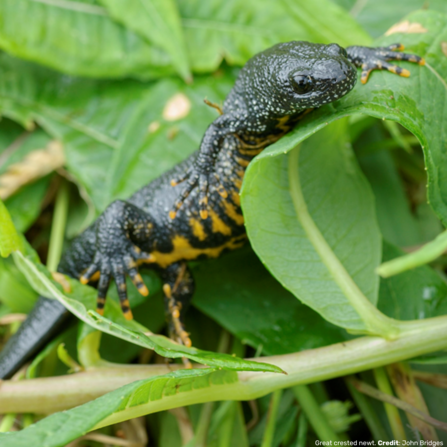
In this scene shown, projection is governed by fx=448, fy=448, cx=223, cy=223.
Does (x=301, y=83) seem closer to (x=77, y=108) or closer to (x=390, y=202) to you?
(x=390, y=202)

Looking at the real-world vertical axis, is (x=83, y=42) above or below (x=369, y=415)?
above

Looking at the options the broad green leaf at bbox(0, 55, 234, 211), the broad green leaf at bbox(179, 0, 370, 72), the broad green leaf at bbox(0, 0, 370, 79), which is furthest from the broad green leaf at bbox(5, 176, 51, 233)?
the broad green leaf at bbox(179, 0, 370, 72)

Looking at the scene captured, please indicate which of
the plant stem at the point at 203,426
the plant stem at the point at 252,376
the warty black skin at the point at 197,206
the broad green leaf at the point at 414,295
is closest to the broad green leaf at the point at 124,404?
the plant stem at the point at 252,376

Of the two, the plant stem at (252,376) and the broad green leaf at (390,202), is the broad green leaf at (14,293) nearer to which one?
the plant stem at (252,376)

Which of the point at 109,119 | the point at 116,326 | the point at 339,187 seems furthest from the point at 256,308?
the point at 109,119

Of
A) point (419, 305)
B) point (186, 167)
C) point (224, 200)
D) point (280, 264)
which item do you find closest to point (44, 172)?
point (186, 167)
